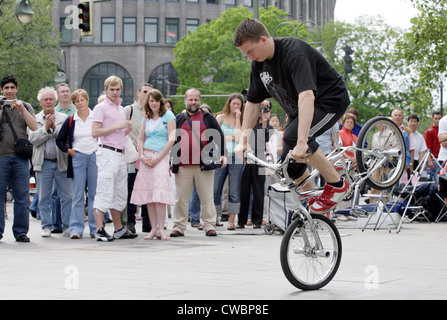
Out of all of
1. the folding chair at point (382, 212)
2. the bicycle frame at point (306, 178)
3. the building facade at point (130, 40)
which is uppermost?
the building facade at point (130, 40)

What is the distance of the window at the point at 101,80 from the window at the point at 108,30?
105 inches

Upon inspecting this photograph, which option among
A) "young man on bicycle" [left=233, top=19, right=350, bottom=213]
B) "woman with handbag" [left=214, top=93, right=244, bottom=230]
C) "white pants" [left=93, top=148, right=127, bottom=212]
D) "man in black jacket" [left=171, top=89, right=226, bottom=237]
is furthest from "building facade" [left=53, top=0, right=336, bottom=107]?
"young man on bicycle" [left=233, top=19, right=350, bottom=213]

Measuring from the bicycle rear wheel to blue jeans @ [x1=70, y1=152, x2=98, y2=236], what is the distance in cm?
470

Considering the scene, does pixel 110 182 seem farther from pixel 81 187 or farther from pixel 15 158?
pixel 15 158

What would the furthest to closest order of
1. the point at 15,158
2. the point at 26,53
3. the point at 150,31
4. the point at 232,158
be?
the point at 150,31
the point at 26,53
the point at 232,158
the point at 15,158

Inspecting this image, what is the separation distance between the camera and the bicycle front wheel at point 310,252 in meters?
6.02

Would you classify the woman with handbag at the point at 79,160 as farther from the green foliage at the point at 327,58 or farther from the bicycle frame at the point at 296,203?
the green foliage at the point at 327,58

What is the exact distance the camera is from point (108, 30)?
7369 centimetres

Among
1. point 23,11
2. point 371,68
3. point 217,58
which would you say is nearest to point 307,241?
point 23,11

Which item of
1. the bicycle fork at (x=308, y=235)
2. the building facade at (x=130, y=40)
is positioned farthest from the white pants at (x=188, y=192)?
the building facade at (x=130, y=40)

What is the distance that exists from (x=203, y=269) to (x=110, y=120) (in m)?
4.19

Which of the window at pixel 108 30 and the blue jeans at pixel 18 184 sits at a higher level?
the window at pixel 108 30

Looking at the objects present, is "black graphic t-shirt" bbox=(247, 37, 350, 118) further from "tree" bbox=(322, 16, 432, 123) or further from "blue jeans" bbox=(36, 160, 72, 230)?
"tree" bbox=(322, 16, 432, 123)

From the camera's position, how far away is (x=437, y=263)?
7863 millimetres
